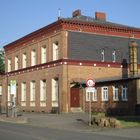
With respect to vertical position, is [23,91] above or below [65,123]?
above

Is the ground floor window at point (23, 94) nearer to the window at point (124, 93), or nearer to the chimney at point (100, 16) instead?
the chimney at point (100, 16)

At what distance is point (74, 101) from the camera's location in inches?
1873

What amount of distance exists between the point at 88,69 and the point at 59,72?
135 inches

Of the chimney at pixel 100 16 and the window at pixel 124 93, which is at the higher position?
the chimney at pixel 100 16

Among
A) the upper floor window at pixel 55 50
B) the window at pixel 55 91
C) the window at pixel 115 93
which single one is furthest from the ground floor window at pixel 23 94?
the window at pixel 115 93

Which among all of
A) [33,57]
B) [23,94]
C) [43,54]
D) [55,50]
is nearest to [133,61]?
[55,50]

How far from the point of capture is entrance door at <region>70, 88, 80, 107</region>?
47.4 metres

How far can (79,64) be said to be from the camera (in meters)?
47.7

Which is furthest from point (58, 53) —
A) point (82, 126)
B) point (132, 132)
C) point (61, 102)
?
point (132, 132)

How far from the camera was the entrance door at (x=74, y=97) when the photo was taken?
1865 inches

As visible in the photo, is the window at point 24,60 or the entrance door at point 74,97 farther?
the window at point 24,60

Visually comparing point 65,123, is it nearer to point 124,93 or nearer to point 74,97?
point 124,93

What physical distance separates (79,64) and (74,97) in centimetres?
376

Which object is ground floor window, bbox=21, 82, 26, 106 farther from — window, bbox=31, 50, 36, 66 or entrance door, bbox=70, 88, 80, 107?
entrance door, bbox=70, 88, 80, 107
